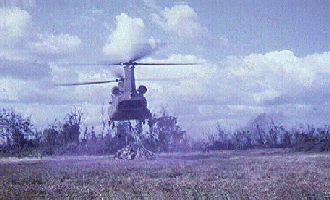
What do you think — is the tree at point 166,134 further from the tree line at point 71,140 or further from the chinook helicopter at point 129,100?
the chinook helicopter at point 129,100

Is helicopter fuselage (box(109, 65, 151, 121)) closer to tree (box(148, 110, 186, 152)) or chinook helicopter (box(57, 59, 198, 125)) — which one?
chinook helicopter (box(57, 59, 198, 125))

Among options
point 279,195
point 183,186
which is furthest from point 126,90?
point 279,195

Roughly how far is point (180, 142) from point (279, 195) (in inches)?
3485

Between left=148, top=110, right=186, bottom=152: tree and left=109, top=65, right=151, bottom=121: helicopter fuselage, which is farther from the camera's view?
left=148, top=110, right=186, bottom=152: tree

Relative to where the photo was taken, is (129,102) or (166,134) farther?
(166,134)

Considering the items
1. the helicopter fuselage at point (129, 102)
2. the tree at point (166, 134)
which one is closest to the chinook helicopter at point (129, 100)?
the helicopter fuselage at point (129, 102)

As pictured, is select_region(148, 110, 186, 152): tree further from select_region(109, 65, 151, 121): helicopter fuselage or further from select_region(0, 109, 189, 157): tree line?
select_region(109, 65, 151, 121): helicopter fuselage

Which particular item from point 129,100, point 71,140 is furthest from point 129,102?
point 71,140

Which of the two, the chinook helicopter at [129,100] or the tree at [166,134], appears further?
the tree at [166,134]

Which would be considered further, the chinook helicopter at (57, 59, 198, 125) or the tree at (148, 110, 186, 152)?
the tree at (148, 110, 186, 152)

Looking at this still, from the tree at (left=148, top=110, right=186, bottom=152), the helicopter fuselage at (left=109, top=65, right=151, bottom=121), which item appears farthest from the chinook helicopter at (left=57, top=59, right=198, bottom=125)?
the tree at (left=148, top=110, right=186, bottom=152)

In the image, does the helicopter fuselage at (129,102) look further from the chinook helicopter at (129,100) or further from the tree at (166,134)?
the tree at (166,134)

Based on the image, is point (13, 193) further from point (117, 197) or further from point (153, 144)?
point (153, 144)

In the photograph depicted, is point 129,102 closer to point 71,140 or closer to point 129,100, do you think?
point 129,100
